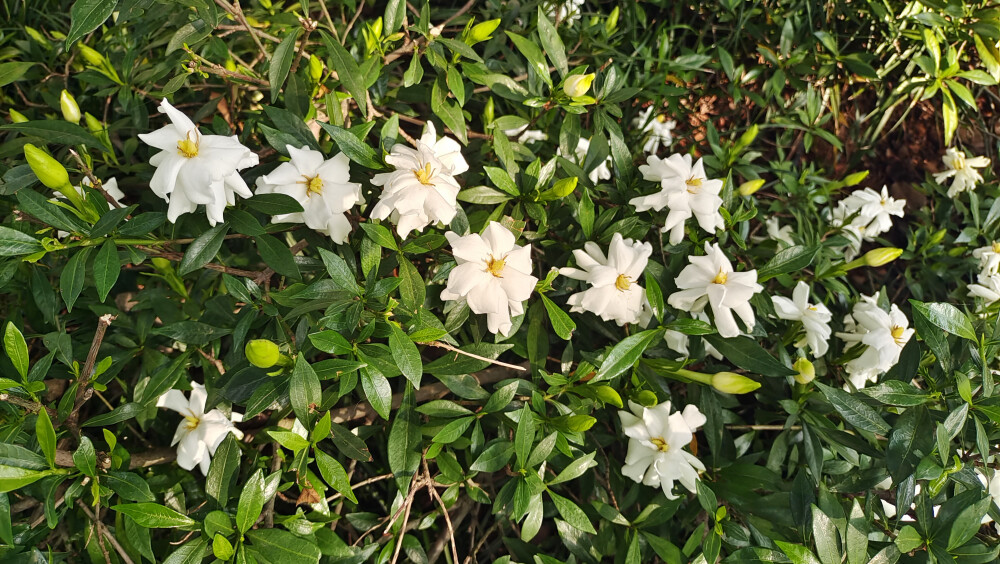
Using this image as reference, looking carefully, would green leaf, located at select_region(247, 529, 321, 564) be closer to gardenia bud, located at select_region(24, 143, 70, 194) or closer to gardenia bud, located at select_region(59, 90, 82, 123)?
gardenia bud, located at select_region(24, 143, 70, 194)

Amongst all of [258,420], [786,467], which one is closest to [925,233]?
[786,467]

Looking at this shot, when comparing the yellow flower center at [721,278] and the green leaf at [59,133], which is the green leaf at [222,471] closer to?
the green leaf at [59,133]

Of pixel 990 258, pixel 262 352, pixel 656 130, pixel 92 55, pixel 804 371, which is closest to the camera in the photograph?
pixel 262 352

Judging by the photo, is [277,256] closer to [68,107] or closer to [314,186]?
[314,186]

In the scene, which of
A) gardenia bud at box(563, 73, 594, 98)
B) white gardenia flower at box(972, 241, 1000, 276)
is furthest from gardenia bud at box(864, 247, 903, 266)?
gardenia bud at box(563, 73, 594, 98)

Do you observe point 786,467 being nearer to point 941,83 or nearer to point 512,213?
point 512,213

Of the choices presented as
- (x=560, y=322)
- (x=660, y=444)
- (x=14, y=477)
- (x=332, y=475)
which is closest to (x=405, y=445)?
(x=332, y=475)
